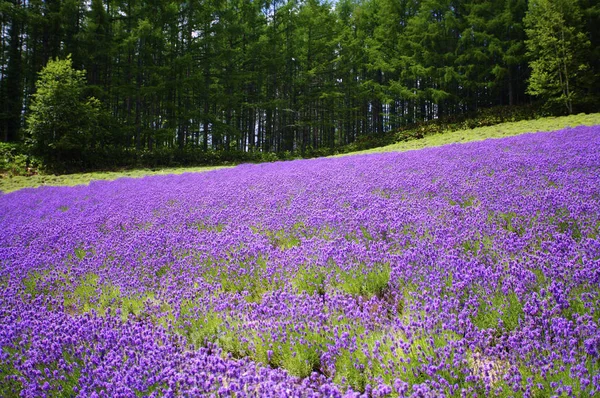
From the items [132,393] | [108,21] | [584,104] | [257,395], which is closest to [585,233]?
[257,395]

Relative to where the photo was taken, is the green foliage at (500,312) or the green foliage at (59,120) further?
the green foliage at (59,120)

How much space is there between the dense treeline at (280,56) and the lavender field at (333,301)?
75.4 feet

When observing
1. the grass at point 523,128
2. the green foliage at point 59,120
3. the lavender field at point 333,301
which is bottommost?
the lavender field at point 333,301

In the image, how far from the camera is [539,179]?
5.83 meters

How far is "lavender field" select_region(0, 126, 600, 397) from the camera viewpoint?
7.18 ft

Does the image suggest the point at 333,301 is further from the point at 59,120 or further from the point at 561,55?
the point at 561,55

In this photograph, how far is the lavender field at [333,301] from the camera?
86.2 inches

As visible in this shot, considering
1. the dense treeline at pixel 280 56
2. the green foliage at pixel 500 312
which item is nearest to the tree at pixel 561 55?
the dense treeline at pixel 280 56

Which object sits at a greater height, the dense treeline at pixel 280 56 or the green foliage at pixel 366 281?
the dense treeline at pixel 280 56

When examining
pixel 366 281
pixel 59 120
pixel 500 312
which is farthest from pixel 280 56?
pixel 500 312

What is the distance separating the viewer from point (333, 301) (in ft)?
10.1

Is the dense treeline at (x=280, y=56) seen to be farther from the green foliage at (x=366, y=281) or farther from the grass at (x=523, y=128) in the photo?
the green foliage at (x=366, y=281)

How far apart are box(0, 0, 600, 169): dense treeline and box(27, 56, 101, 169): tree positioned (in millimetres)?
777

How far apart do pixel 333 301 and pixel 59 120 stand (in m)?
25.0
